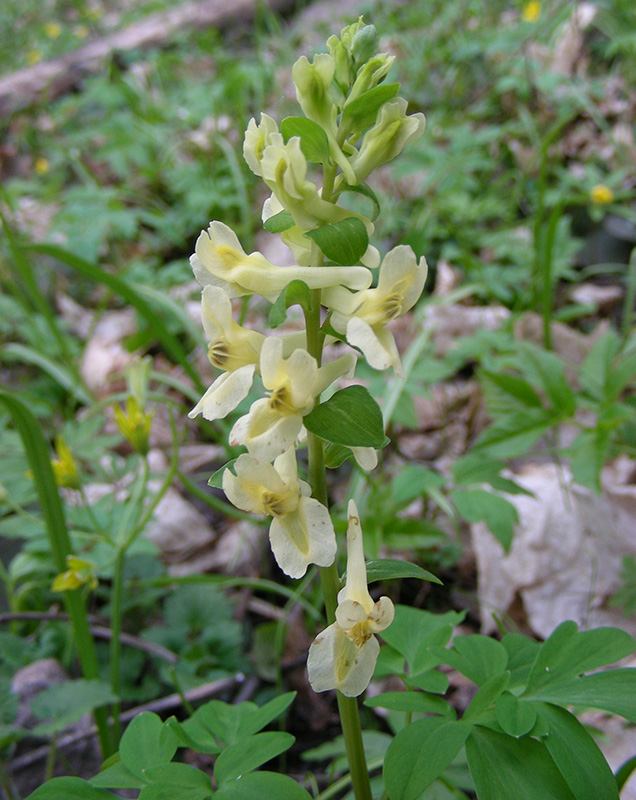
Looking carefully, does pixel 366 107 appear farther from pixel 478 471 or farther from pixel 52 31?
pixel 52 31

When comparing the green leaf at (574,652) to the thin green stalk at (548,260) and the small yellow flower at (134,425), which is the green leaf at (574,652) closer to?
the small yellow flower at (134,425)

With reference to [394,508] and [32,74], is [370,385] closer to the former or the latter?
[394,508]

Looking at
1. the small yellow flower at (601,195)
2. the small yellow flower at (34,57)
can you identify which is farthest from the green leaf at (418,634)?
the small yellow flower at (34,57)

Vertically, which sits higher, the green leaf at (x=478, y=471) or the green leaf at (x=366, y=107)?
the green leaf at (x=366, y=107)

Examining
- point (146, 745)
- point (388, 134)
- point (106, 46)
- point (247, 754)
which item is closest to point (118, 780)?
point (146, 745)

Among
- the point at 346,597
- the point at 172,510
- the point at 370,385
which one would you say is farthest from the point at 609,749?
the point at 172,510

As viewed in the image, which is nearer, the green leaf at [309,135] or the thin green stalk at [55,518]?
the green leaf at [309,135]
